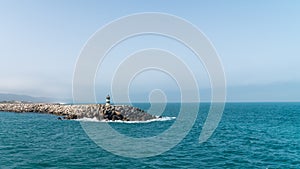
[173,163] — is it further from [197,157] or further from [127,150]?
[127,150]

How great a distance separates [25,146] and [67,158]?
933 centimetres

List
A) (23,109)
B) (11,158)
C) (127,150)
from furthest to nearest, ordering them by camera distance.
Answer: (23,109), (127,150), (11,158)

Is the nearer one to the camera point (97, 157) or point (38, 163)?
point (38, 163)

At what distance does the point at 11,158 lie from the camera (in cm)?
2470

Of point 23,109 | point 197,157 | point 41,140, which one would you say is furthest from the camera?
point 23,109

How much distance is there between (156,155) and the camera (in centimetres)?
2717

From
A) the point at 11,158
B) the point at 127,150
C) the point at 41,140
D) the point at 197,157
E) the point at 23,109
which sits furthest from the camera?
the point at 23,109

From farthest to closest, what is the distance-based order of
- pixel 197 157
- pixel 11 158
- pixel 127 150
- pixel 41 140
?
pixel 41 140 < pixel 127 150 < pixel 197 157 < pixel 11 158

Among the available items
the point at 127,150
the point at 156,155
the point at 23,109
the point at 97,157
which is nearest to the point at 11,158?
the point at 97,157

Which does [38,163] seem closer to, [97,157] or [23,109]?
[97,157]

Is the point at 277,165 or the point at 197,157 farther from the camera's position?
the point at 197,157

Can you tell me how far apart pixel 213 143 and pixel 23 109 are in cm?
8168

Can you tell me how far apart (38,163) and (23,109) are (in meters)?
79.3

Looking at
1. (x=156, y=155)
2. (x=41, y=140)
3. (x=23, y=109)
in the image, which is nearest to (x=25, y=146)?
(x=41, y=140)
